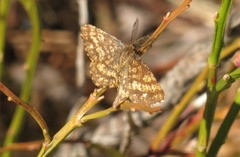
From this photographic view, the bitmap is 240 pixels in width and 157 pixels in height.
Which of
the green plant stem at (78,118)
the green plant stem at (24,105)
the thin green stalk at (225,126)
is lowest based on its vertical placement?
the thin green stalk at (225,126)

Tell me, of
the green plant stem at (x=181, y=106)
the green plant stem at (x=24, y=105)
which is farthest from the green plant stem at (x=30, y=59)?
the green plant stem at (x=24, y=105)

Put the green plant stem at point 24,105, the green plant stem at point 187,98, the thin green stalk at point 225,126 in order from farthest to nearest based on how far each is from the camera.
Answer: the green plant stem at point 187,98 < the thin green stalk at point 225,126 < the green plant stem at point 24,105

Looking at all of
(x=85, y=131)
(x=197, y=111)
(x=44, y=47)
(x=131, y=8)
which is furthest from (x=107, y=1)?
(x=197, y=111)

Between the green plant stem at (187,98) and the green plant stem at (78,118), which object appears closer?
the green plant stem at (78,118)

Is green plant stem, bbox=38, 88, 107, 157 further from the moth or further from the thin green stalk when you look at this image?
the thin green stalk

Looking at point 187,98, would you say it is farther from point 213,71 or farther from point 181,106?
point 213,71

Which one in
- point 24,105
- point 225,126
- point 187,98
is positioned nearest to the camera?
point 24,105

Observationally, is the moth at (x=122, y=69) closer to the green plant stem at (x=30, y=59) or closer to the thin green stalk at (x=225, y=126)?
the thin green stalk at (x=225, y=126)

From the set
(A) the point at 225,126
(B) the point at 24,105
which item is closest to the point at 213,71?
(A) the point at 225,126
